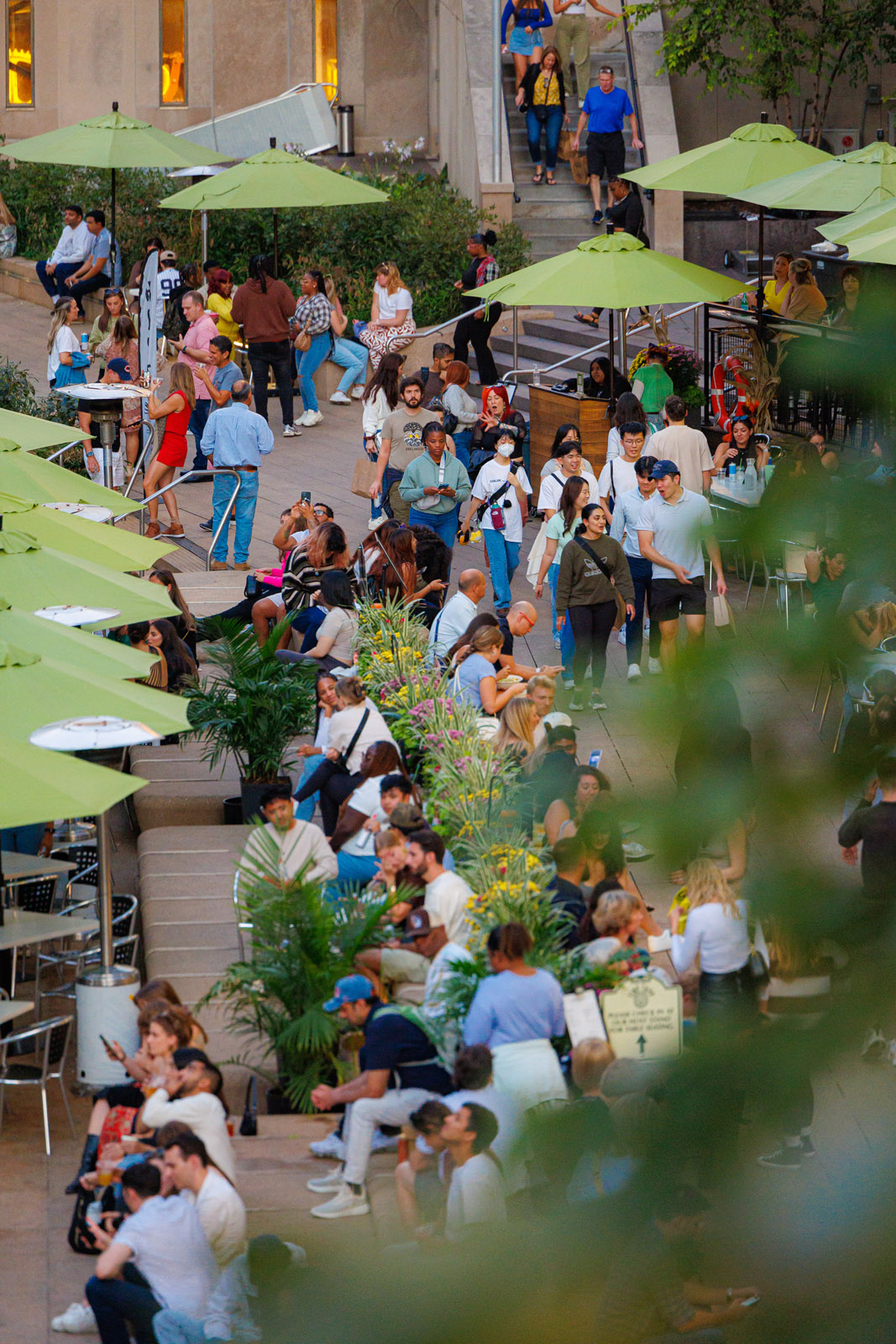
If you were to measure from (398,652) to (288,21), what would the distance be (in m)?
23.1

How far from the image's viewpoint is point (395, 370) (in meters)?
15.9

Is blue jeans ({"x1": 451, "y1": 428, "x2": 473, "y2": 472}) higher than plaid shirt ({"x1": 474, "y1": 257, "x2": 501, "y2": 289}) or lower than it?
lower

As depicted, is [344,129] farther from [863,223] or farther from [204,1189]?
[204,1189]

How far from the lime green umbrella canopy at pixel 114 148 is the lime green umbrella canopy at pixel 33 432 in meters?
8.75

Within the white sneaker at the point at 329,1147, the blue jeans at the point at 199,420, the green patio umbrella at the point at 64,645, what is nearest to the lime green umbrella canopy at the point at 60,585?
the green patio umbrella at the point at 64,645

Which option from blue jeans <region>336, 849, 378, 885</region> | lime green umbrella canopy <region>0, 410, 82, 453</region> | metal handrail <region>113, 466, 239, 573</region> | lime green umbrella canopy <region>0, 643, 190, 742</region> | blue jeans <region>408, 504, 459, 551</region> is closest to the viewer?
lime green umbrella canopy <region>0, 643, 190, 742</region>

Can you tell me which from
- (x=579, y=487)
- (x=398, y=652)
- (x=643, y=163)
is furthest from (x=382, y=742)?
(x=643, y=163)

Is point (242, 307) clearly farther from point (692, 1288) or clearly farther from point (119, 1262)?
point (692, 1288)

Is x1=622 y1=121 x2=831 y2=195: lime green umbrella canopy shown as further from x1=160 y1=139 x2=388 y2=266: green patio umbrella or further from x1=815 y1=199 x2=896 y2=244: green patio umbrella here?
x1=160 y1=139 x2=388 y2=266: green patio umbrella

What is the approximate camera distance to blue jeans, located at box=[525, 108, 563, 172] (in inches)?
1000

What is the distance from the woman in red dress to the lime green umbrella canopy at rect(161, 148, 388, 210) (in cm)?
402

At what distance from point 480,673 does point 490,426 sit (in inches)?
222

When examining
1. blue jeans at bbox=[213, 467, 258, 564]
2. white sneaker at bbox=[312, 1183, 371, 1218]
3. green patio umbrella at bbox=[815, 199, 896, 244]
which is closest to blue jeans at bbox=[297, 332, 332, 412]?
blue jeans at bbox=[213, 467, 258, 564]

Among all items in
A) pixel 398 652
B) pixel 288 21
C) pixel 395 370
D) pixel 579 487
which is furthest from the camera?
pixel 288 21
